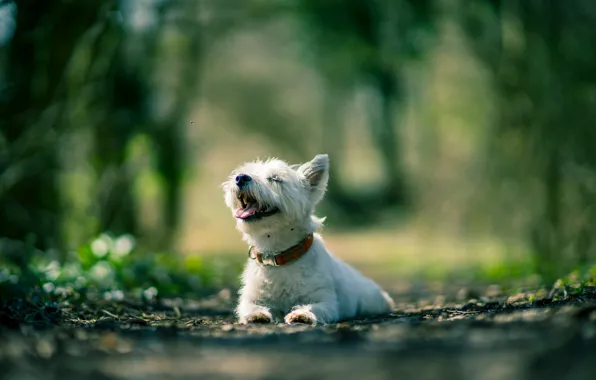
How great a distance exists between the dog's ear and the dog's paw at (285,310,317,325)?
4.38 feet

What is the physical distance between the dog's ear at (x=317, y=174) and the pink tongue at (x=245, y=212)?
0.71m

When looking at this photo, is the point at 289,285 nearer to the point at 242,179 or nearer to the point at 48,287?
the point at 242,179

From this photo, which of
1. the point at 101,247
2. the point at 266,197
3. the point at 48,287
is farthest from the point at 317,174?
the point at 101,247

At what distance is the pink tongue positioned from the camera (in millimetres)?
6289

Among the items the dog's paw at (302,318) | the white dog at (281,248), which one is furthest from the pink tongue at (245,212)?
the dog's paw at (302,318)

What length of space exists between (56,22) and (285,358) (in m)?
9.80

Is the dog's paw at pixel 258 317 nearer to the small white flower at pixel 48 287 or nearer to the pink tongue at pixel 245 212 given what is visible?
the pink tongue at pixel 245 212

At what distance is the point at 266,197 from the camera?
6.23 meters

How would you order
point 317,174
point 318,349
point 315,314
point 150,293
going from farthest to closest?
point 150,293
point 317,174
point 315,314
point 318,349

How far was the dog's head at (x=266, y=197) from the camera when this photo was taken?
20.5 ft

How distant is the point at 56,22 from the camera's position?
12.1 m

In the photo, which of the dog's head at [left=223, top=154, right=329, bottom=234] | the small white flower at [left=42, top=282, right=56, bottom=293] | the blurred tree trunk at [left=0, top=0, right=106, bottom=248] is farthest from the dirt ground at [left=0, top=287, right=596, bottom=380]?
the blurred tree trunk at [left=0, top=0, right=106, bottom=248]

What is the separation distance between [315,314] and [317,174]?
1493 millimetres

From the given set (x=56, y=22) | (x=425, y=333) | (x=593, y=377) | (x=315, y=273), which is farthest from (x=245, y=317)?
(x=56, y=22)
